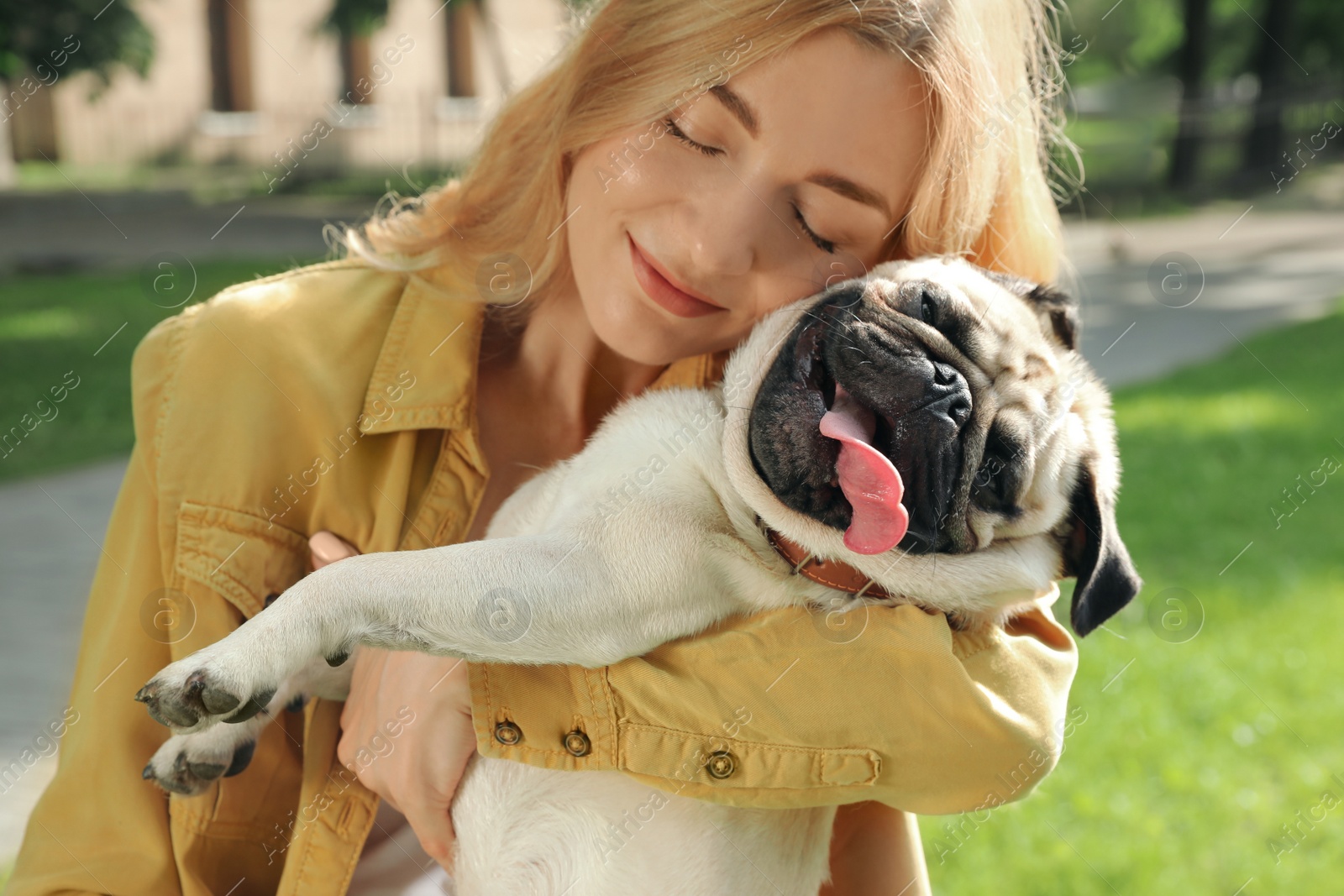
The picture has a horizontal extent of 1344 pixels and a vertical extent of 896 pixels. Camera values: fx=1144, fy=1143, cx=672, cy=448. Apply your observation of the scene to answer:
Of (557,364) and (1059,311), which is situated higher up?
(1059,311)

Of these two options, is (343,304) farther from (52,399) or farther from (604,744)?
(52,399)

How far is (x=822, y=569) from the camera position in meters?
2.36

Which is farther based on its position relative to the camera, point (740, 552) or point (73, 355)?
point (73, 355)

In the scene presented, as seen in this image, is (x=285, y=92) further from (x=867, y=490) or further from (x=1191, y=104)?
(x=867, y=490)

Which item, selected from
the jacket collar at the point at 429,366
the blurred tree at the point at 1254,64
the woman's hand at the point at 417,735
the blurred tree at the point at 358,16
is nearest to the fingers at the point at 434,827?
the woman's hand at the point at 417,735

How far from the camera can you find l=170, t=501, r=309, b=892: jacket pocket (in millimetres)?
2340

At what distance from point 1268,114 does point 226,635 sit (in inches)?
1189

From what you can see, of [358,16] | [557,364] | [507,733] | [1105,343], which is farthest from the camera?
[358,16]

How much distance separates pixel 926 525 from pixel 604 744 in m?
0.75

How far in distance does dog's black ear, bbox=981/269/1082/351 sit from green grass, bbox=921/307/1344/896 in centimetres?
142

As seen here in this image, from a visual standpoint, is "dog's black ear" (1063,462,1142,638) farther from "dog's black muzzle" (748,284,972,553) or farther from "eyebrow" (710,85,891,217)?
"eyebrow" (710,85,891,217)

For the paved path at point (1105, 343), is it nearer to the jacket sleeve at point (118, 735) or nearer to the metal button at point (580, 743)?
the jacket sleeve at point (118, 735)

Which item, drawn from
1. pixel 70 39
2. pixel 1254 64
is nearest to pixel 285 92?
pixel 70 39

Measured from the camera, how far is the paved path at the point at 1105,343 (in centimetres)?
512
